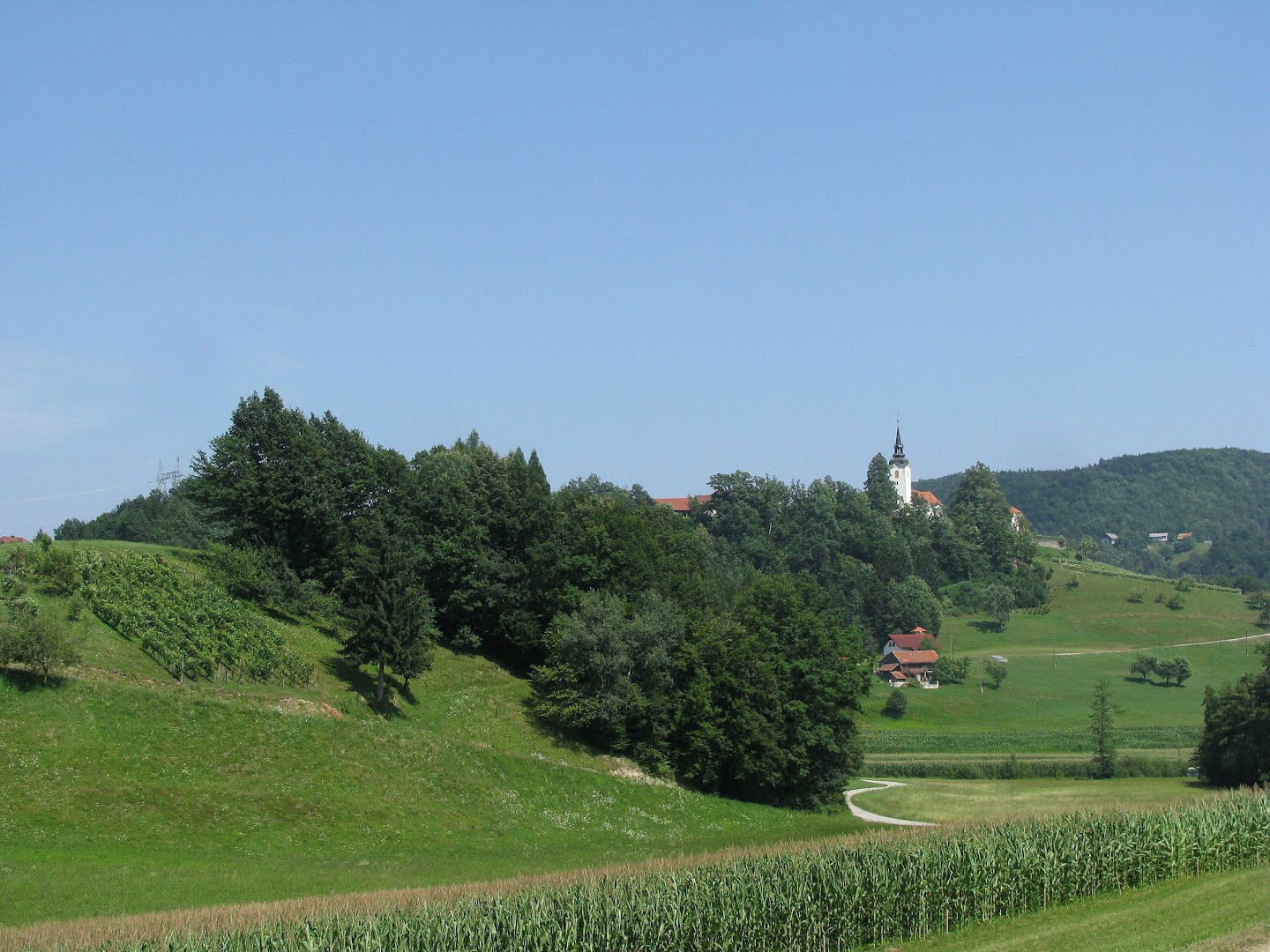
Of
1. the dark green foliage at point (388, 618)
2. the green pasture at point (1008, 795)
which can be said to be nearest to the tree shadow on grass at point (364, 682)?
the dark green foliage at point (388, 618)

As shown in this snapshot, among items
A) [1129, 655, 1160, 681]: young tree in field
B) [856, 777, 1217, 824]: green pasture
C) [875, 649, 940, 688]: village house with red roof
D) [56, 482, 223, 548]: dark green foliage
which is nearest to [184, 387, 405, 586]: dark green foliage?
[856, 777, 1217, 824]: green pasture

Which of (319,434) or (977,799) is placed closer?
(977,799)

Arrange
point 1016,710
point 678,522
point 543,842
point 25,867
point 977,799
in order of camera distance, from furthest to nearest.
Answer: point 1016,710 → point 678,522 → point 977,799 → point 543,842 → point 25,867

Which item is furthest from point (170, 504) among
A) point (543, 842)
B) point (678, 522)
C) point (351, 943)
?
point (351, 943)

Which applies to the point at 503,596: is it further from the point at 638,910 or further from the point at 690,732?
the point at 638,910

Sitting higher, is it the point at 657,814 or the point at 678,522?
the point at 678,522

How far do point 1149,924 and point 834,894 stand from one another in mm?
6501

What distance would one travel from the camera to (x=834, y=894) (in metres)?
24.9

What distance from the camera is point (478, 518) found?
234 ft

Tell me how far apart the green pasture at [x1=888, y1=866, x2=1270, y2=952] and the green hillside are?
13.4 m

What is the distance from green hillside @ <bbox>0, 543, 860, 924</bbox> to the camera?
1177 inches

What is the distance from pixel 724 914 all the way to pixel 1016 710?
102573 mm

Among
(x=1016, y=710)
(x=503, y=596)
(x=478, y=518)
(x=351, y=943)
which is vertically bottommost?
(x=1016, y=710)

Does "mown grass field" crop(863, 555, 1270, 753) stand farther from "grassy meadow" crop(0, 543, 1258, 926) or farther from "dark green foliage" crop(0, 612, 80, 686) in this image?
"dark green foliage" crop(0, 612, 80, 686)
